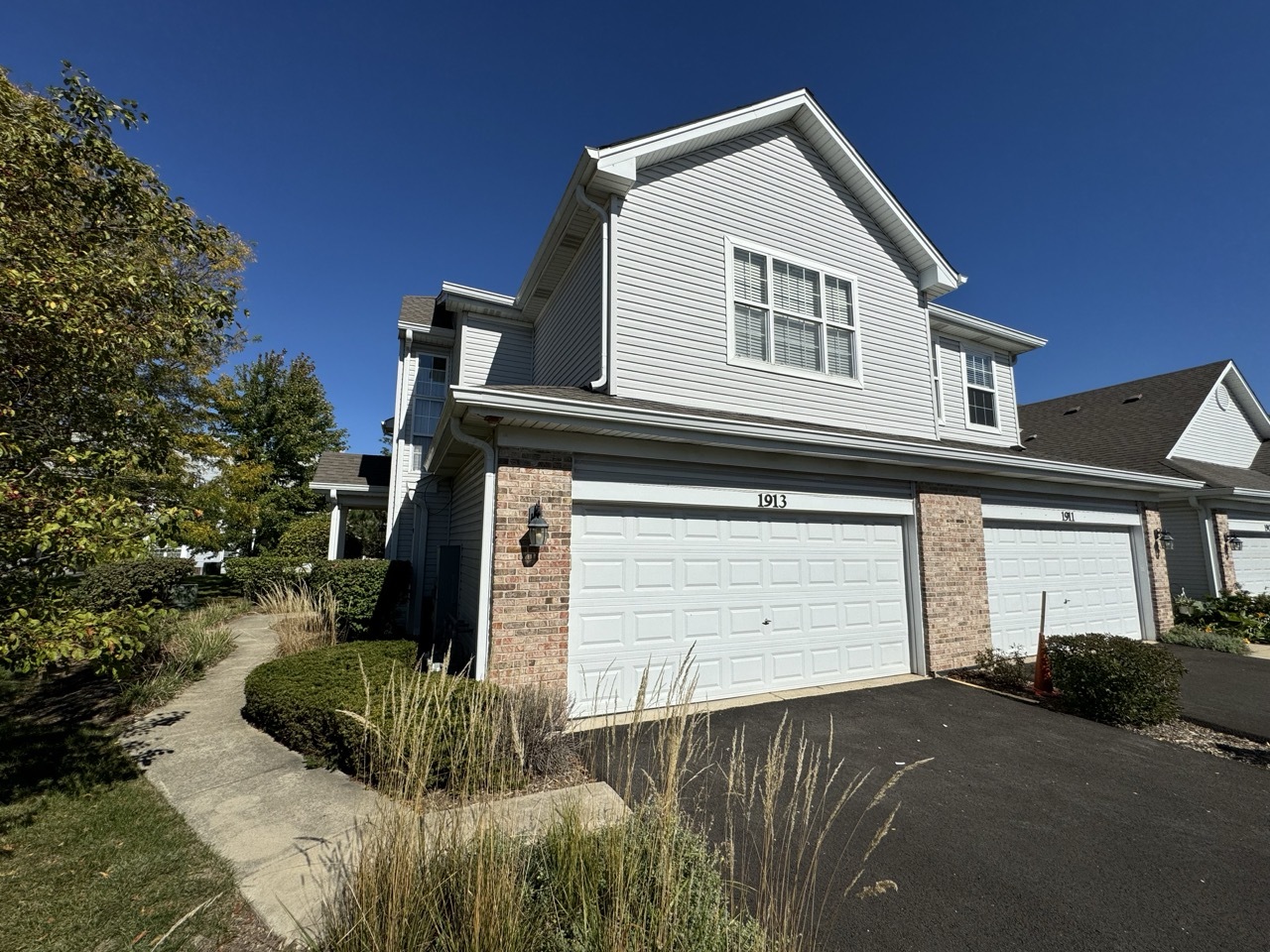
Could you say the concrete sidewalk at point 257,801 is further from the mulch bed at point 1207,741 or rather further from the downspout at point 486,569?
the mulch bed at point 1207,741

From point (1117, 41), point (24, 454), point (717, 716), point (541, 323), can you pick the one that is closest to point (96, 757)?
→ point (24, 454)

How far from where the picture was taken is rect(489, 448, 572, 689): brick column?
5.23m

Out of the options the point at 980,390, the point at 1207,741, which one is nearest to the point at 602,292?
the point at 1207,741

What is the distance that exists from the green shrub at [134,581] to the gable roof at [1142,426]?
20.3 m

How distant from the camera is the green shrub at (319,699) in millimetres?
4422

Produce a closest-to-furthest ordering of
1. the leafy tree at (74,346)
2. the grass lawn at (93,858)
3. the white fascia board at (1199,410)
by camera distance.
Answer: the grass lawn at (93,858) < the leafy tree at (74,346) < the white fascia board at (1199,410)

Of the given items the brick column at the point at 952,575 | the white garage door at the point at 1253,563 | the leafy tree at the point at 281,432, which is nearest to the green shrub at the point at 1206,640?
the white garage door at the point at 1253,563

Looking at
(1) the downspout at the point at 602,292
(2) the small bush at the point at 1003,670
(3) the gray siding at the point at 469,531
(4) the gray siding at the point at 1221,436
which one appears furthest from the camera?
(4) the gray siding at the point at 1221,436

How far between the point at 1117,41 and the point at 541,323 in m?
11.4

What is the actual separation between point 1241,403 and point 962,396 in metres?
14.3

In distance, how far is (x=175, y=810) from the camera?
395 cm

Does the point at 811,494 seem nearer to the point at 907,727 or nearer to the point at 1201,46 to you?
the point at 907,727

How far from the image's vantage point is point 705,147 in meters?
8.14

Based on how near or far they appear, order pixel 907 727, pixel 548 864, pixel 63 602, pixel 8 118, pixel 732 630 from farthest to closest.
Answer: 1. pixel 732 630
2. pixel 907 727
3. pixel 8 118
4. pixel 63 602
5. pixel 548 864
